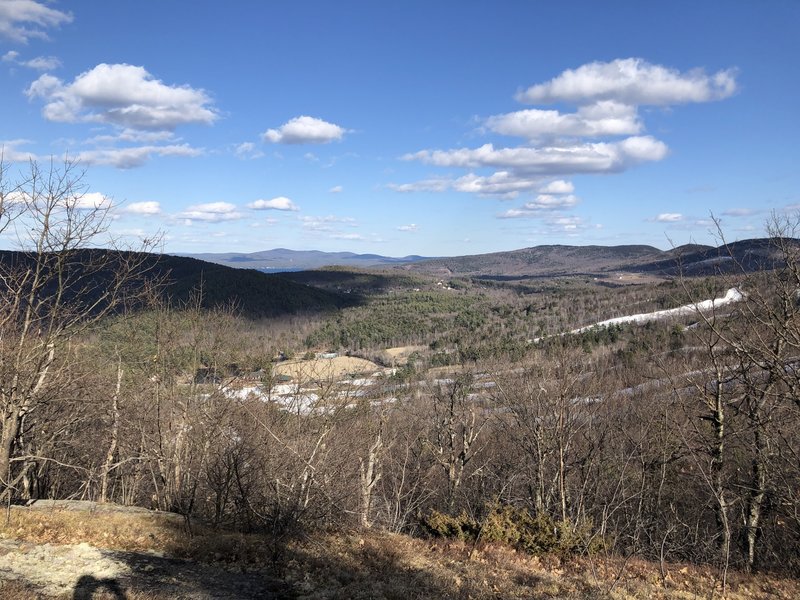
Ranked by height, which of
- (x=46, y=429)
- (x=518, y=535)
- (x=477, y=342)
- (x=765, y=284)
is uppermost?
(x=765, y=284)

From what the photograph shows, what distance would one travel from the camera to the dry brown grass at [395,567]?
10500mm

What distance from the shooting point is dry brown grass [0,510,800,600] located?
10500 millimetres

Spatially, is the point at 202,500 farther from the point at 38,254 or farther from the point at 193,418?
the point at 38,254

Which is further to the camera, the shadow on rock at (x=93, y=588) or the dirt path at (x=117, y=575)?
the dirt path at (x=117, y=575)

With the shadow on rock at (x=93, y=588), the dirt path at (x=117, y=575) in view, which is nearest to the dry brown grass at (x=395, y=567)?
the dirt path at (x=117, y=575)

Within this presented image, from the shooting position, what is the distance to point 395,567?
12.0m

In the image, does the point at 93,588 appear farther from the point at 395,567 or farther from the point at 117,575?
the point at 395,567

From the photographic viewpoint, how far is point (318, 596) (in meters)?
9.91

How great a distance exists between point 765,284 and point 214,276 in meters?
161

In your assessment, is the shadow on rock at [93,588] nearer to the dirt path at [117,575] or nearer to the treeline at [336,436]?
the dirt path at [117,575]

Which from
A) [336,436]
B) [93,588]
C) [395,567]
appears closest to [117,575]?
[93,588]

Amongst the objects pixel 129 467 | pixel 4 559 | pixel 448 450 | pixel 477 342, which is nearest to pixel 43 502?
pixel 4 559

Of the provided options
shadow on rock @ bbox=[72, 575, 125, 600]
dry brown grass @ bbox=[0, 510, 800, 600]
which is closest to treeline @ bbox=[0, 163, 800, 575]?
dry brown grass @ bbox=[0, 510, 800, 600]

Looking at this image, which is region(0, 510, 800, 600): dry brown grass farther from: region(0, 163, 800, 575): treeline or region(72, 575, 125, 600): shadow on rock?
region(72, 575, 125, 600): shadow on rock
